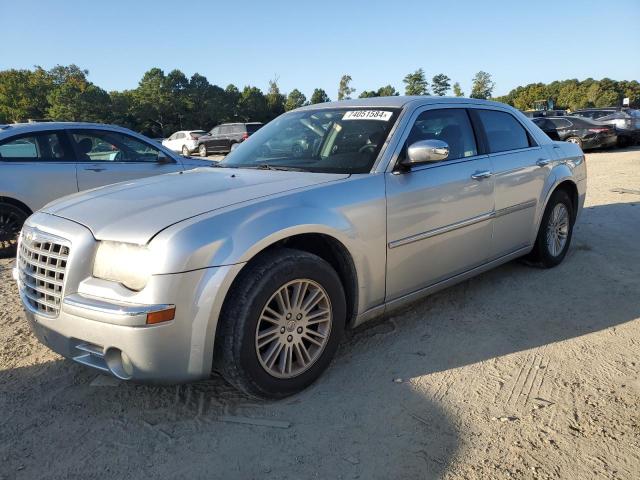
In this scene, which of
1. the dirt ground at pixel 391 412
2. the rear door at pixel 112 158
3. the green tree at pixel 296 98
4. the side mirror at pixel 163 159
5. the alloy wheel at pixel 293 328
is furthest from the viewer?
the green tree at pixel 296 98

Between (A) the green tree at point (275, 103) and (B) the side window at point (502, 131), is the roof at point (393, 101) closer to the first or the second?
(B) the side window at point (502, 131)

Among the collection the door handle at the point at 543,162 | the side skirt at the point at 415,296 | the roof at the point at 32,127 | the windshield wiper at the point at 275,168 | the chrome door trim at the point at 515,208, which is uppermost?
the roof at the point at 32,127

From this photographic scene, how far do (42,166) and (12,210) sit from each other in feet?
2.01

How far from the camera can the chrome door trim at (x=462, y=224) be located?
10.4 feet

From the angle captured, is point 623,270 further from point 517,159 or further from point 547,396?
point 547,396

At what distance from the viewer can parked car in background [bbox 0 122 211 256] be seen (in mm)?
5797

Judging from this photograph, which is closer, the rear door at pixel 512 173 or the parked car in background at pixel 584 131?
the rear door at pixel 512 173

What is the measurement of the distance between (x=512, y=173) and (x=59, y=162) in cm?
515

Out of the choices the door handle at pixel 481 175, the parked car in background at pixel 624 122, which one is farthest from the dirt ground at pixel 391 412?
the parked car in background at pixel 624 122

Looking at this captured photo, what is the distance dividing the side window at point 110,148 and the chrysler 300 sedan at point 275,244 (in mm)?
3186

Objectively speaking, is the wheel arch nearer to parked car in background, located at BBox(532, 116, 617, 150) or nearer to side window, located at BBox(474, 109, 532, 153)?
side window, located at BBox(474, 109, 532, 153)

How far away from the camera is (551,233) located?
477cm

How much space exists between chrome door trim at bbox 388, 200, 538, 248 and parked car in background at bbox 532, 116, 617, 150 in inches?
539

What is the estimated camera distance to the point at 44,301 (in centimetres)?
256
